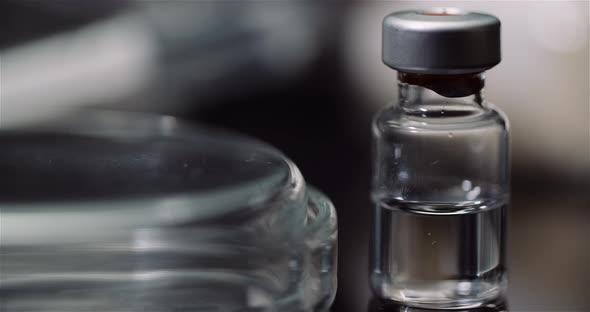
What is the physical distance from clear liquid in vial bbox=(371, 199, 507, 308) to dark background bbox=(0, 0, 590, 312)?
131mm

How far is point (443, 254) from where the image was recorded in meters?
0.51

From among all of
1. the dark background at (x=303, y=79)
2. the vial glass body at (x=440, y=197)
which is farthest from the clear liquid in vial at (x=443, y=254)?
the dark background at (x=303, y=79)

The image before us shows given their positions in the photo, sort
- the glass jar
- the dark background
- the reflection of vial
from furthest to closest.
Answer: the dark background, the reflection of vial, the glass jar

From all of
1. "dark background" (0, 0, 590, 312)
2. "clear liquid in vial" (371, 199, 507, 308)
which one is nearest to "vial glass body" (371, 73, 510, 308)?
"clear liquid in vial" (371, 199, 507, 308)

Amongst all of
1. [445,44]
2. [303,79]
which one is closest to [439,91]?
[445,44]

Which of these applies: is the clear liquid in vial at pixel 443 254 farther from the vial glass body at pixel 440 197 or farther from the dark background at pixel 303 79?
the dark background at pixel 303 79

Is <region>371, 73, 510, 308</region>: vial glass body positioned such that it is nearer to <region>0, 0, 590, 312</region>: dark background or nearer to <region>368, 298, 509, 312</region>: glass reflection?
<region>368, 298, 509, 312</region>: glass reflection

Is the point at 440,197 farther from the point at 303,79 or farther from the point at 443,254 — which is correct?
the point at 303,79

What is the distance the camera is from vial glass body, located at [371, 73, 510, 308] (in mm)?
509

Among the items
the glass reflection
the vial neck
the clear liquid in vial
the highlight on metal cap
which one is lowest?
the glass reflection

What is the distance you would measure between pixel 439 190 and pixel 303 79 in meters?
0.87

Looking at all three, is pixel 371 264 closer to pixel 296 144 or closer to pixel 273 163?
pixel 273 163

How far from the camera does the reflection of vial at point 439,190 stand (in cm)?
51

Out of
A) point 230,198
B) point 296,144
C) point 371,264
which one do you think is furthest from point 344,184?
point 230,198
